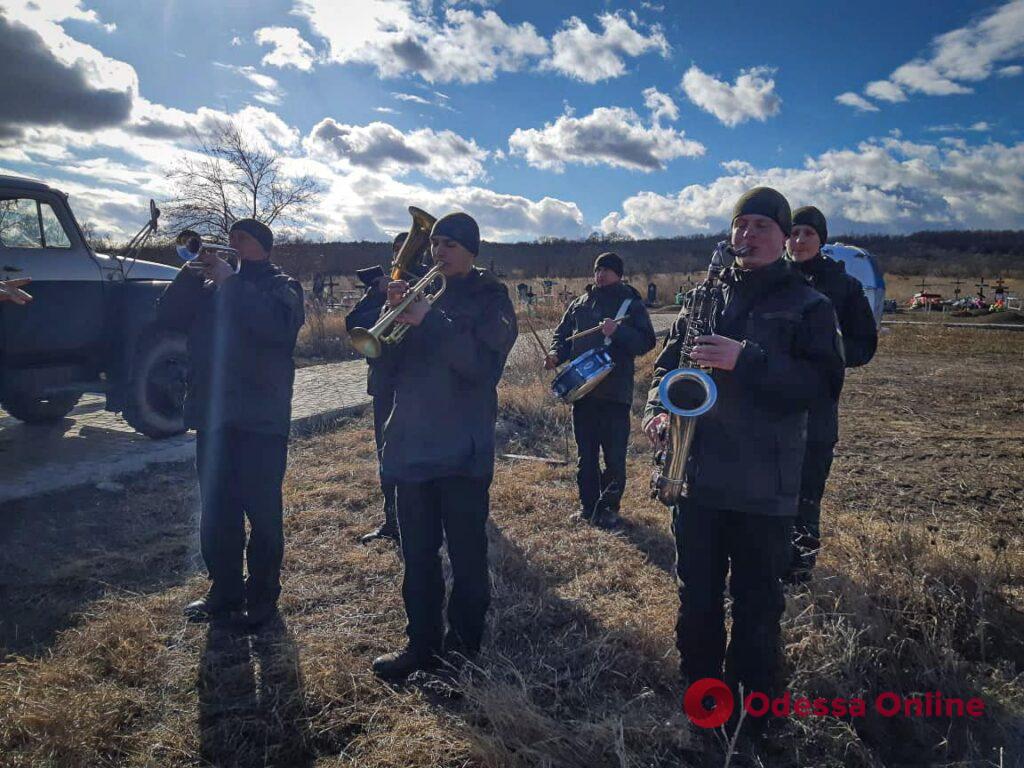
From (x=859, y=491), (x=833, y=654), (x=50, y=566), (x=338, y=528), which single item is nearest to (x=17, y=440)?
(x=50, y=566)

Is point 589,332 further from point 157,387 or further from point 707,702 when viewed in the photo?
point 157,387

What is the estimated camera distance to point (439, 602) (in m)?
2.76

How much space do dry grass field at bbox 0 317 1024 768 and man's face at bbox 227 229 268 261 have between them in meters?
1.68

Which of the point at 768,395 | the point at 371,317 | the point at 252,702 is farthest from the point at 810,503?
the point at 252,702

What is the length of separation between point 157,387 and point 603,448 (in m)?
4.15

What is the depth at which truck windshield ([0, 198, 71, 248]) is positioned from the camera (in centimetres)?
552

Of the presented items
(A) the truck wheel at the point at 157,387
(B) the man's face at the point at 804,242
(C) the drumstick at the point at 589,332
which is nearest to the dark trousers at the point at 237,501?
(C) the drumstick at the point at 589,332

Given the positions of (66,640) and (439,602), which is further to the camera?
(66,640)

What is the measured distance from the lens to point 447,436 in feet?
8.39

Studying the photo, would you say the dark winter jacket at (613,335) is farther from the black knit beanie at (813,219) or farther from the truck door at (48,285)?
the truck door at (48,285)

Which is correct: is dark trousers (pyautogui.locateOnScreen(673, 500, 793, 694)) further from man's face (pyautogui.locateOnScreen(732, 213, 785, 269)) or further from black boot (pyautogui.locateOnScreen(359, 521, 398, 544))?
black boot (pyautogui.locateOnScreen(359, 521, 398, 544))

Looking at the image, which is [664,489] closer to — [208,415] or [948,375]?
[208,415]

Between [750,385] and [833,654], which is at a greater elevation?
[750,385]

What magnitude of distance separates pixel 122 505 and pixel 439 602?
10.4ft
